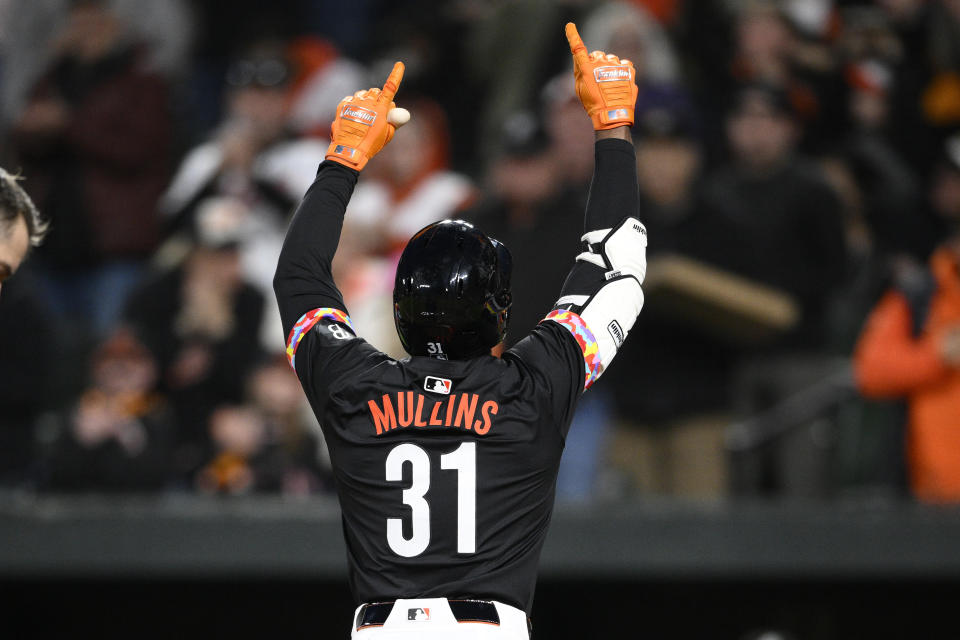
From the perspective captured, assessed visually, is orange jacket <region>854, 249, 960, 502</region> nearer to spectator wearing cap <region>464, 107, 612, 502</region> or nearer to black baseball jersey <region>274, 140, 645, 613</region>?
spectator wearing cap <region>464, 107, 612, 502</region>

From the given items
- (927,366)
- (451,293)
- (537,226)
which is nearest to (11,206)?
(451,293)

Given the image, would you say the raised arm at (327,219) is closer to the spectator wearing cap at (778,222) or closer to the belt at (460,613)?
the belt at (460,613)

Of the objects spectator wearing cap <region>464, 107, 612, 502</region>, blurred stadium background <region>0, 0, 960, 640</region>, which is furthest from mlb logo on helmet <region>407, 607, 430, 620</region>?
spectator wearing cap <region>464, 107, 612, 502</region>

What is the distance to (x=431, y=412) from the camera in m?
2.98

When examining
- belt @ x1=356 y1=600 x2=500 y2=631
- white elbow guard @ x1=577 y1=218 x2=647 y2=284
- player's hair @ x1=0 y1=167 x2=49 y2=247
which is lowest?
belt @ x1=356 y1=600 x2=500 y2=631

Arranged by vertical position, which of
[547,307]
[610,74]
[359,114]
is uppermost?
[610,74]

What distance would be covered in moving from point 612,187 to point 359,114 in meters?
0.63

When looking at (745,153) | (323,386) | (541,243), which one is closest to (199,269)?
(541,243)

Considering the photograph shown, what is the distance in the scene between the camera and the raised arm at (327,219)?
3184mm

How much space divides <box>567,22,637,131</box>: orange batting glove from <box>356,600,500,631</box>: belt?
1.22 meters

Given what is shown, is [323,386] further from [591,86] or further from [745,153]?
[745,153]

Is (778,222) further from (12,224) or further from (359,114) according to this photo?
(12,224)

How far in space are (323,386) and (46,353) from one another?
4.40m

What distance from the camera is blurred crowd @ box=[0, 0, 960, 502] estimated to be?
6535 millimetres
